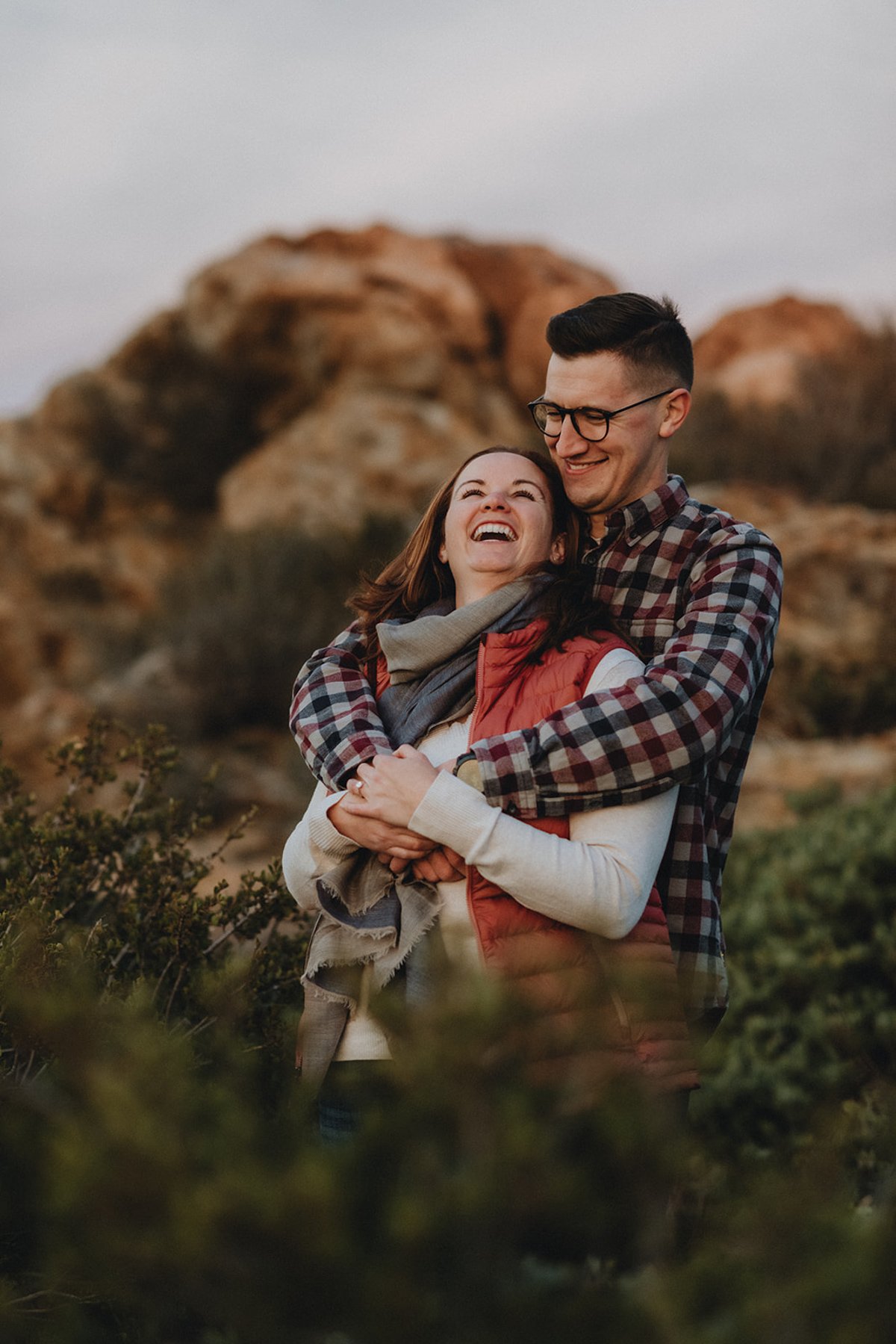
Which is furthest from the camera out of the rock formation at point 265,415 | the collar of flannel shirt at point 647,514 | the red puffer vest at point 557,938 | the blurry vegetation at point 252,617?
the rock formation at point 265,415

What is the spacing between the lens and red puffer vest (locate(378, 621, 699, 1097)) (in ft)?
4.09

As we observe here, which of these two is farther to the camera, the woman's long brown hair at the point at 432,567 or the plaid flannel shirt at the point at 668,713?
the woman's long brown hair at the point at 432,567

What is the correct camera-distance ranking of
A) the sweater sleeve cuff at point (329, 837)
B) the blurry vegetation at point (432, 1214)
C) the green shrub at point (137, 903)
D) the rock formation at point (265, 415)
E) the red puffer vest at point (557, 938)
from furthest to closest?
the rock formation at point (265, 415) → the green shrub at point (137, 903) → the sweater sleeve cuff at point (329, 837) → the red puffer vest at point (557, 938) → the blurry vegetation at point (432, 1214)

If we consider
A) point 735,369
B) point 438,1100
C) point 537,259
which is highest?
point 438,1100

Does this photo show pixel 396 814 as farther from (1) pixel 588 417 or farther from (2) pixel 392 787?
(1) pixel 588 417

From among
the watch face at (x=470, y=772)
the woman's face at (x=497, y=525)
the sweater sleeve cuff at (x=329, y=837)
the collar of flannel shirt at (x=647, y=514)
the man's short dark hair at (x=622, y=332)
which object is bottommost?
the sweater sleeve cuff at (x=329, y=837)

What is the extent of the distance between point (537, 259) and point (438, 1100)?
1691 centimetres

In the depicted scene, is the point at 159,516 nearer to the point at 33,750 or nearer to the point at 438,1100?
the point at 33,750

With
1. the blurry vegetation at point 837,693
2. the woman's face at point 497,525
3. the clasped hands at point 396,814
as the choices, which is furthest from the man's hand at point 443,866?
the blurry vegetation at point 837,693

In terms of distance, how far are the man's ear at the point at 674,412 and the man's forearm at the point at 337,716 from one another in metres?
0.78

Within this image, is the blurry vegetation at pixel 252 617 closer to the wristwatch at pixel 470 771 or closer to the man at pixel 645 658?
the man at pixel 645 658

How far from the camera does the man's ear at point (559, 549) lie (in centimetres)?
244

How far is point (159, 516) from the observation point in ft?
50.2

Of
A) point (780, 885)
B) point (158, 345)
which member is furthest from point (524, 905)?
point (158, 345)
